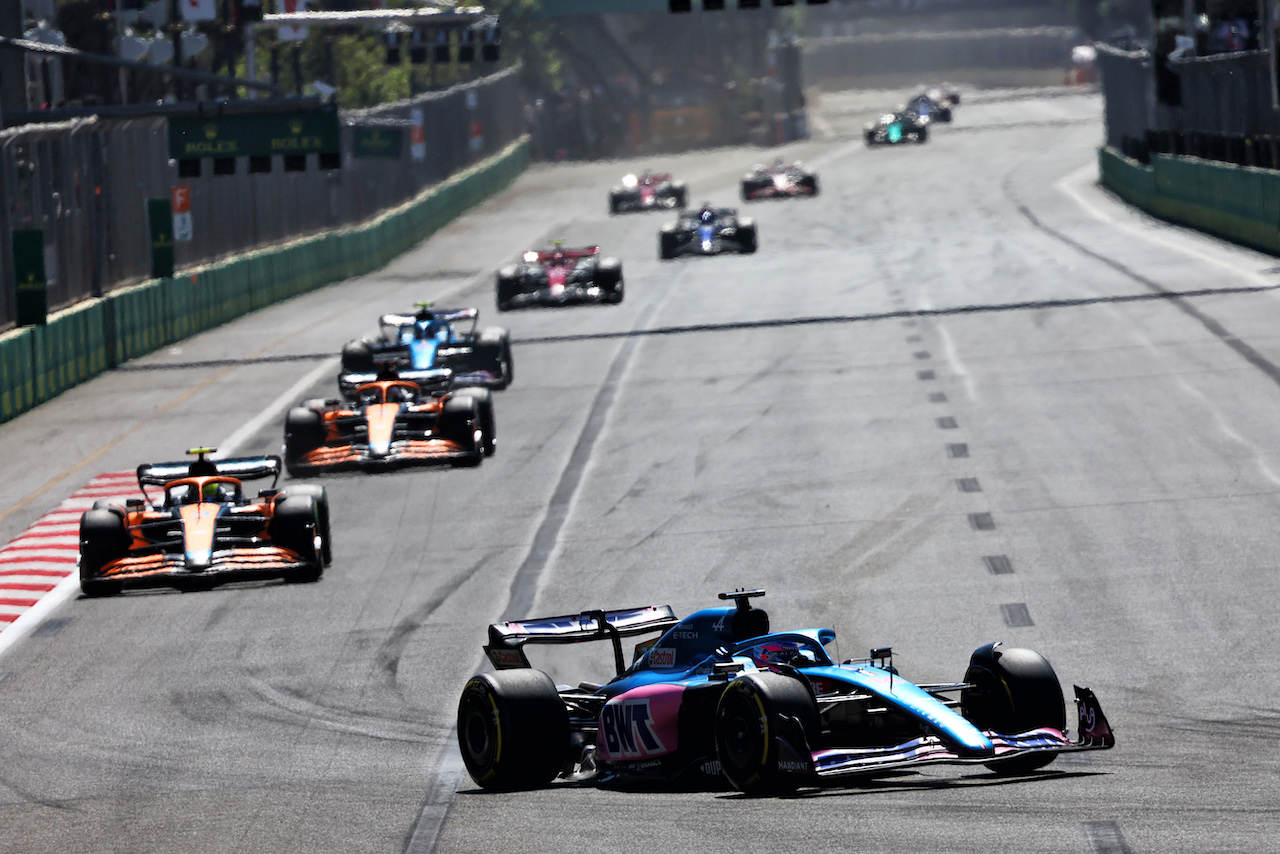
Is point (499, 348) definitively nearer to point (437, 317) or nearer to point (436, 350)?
point (437, 317)

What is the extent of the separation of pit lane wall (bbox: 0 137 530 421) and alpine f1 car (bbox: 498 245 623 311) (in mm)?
6239

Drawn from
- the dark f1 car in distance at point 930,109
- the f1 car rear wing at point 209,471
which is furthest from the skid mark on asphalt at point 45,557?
the dark f1 car in distance at point 930,109

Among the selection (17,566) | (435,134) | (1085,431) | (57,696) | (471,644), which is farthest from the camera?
(435,134)

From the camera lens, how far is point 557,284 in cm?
3756

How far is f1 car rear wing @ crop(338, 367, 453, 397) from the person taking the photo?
2414cm

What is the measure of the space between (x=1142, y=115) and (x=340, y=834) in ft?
185

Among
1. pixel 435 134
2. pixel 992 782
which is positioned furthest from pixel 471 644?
pixel 435 134

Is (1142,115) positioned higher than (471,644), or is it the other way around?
(1142,115)

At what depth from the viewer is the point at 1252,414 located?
2294 cm

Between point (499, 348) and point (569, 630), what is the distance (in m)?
15.7

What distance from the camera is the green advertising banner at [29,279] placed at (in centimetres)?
2945

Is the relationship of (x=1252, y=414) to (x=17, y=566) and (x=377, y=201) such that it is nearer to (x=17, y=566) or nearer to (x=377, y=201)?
(x=17, y=566)

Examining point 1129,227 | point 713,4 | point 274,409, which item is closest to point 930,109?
point 1129,227

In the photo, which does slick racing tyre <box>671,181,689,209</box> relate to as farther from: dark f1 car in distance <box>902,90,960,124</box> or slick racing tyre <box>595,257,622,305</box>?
dark f1 car in distance <box>902,90,960,124</box>
